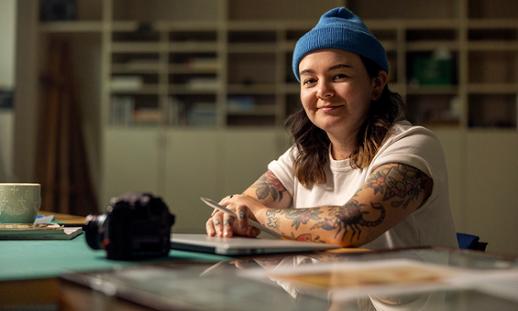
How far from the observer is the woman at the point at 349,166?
1.53 meters

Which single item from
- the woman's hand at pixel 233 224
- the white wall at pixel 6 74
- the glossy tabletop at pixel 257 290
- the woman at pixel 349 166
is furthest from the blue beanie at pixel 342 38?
the white wall at pixel 6 74

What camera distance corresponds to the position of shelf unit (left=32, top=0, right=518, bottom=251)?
579cm

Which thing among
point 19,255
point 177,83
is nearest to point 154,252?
point 19,255

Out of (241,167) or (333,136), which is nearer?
(333,136)

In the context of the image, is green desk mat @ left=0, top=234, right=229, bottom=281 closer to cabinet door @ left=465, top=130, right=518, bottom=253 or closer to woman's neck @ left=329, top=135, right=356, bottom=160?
woman's neck @ left=329, top=135, right=356, bottom=160

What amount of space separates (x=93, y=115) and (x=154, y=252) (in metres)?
5.61

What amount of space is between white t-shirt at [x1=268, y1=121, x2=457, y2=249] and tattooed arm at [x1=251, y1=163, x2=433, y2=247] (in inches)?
1.6

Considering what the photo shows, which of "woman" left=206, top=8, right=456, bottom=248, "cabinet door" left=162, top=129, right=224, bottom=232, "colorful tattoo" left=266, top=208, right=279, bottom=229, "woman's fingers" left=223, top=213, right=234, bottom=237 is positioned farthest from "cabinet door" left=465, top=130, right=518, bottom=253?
"woman's fingers" left=223, top=213, right=234, bottom=237

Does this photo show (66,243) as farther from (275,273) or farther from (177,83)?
(177,83)

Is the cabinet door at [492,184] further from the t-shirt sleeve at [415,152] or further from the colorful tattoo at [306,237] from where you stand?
the colorful tattoo at [306,237]

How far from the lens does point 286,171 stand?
2109 mm

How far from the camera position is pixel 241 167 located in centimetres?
591

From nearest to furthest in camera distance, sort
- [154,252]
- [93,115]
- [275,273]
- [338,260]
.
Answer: [275,273] → [338,260] → [154,252] → [93,115]

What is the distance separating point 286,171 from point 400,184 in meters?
0.56
